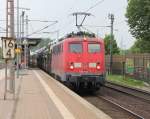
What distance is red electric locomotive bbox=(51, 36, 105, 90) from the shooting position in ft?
87.4

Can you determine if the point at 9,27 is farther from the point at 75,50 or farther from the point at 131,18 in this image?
the point at 131,18

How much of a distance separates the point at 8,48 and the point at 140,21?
50.4 meters

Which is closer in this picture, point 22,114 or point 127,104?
point 22,114

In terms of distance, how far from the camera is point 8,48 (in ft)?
61.6

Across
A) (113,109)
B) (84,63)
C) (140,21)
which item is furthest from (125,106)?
(140,21)

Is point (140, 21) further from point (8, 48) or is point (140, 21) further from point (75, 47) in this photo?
point (8, 48)

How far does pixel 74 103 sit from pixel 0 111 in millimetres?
3805

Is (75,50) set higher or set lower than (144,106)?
higher

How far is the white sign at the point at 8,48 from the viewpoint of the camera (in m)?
18.7

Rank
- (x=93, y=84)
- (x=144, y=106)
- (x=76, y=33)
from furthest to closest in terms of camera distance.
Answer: (x=76, y=33)
(x=93, y=84)
(x=144, y=106)

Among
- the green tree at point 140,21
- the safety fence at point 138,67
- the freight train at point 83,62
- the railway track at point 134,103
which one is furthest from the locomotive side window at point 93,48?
the green tree at point 140,21

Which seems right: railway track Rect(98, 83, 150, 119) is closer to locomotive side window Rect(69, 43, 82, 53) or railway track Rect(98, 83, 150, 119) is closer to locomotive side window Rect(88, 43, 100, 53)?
locomotive side window Rect(88, 43, 100, 53)

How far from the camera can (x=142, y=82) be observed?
40.2m

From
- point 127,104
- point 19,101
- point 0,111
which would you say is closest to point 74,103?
point 19,101
